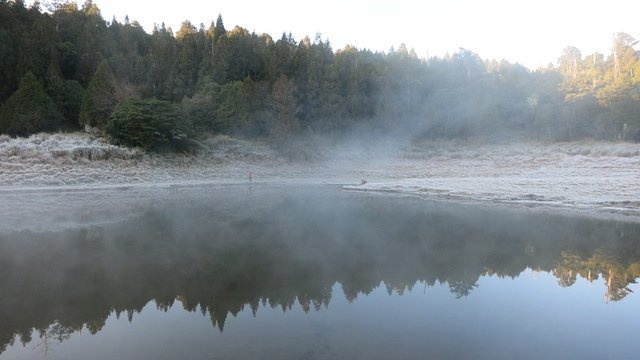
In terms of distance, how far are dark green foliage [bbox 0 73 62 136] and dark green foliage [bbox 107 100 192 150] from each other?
4954 millimetres

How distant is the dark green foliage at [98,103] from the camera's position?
3581cm

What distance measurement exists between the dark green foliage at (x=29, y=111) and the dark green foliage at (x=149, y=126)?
4.95 metres

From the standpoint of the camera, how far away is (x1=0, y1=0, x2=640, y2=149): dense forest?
35812mm

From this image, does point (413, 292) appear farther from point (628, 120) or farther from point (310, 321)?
point (628, 120)

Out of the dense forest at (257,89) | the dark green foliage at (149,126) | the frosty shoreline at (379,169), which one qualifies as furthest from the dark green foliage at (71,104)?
the dark green foliage at (149,126)

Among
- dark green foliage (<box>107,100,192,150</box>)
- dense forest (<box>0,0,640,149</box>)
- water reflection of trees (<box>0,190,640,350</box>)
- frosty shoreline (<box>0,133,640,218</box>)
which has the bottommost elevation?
water reflection of trees (<box>0,190,640,350</box>)

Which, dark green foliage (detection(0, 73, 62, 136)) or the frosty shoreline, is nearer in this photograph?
the frosty shoreline

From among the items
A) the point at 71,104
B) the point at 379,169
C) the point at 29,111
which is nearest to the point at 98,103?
the point at 71,104

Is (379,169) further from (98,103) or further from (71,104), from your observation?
(71,104)

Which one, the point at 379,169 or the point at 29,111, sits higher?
the point at 29,111

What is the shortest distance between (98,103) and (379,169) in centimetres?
2348

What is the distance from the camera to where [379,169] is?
135ft

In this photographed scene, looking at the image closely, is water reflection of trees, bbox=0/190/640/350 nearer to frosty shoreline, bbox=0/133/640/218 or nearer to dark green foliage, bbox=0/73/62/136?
frosty shoreline, bbox=0/133/640/218

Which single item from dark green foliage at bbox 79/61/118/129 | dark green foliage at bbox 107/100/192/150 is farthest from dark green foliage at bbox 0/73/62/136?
dark green foliage at bbox 107/100/192/150
